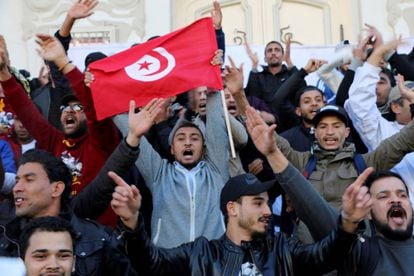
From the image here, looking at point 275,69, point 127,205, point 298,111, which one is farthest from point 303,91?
point 127,205

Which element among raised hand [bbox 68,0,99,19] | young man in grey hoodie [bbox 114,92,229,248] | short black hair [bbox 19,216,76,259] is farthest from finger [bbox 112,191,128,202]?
raised hand [bbox 68,0,99,19]

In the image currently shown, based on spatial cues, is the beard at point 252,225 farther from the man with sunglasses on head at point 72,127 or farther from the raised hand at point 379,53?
the raised hand at point 379,53

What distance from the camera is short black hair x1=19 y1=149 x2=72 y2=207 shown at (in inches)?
192

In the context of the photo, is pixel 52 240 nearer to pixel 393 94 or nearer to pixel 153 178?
pixel 153 178

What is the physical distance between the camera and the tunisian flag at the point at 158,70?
5.94 meters

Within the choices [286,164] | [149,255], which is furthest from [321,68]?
[149,255]

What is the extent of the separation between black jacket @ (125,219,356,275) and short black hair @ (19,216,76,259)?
37cm

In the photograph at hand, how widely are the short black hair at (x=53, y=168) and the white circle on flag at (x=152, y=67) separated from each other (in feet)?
4.16

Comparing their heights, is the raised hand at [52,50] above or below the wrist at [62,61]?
above

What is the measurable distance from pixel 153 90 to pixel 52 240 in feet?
6.71

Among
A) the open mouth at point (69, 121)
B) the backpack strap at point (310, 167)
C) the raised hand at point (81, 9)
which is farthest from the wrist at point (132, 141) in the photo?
the raised hand at point (81, 9)

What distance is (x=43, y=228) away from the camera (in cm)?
418

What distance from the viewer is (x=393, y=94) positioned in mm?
7266

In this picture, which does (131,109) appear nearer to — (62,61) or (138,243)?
(62,61)
